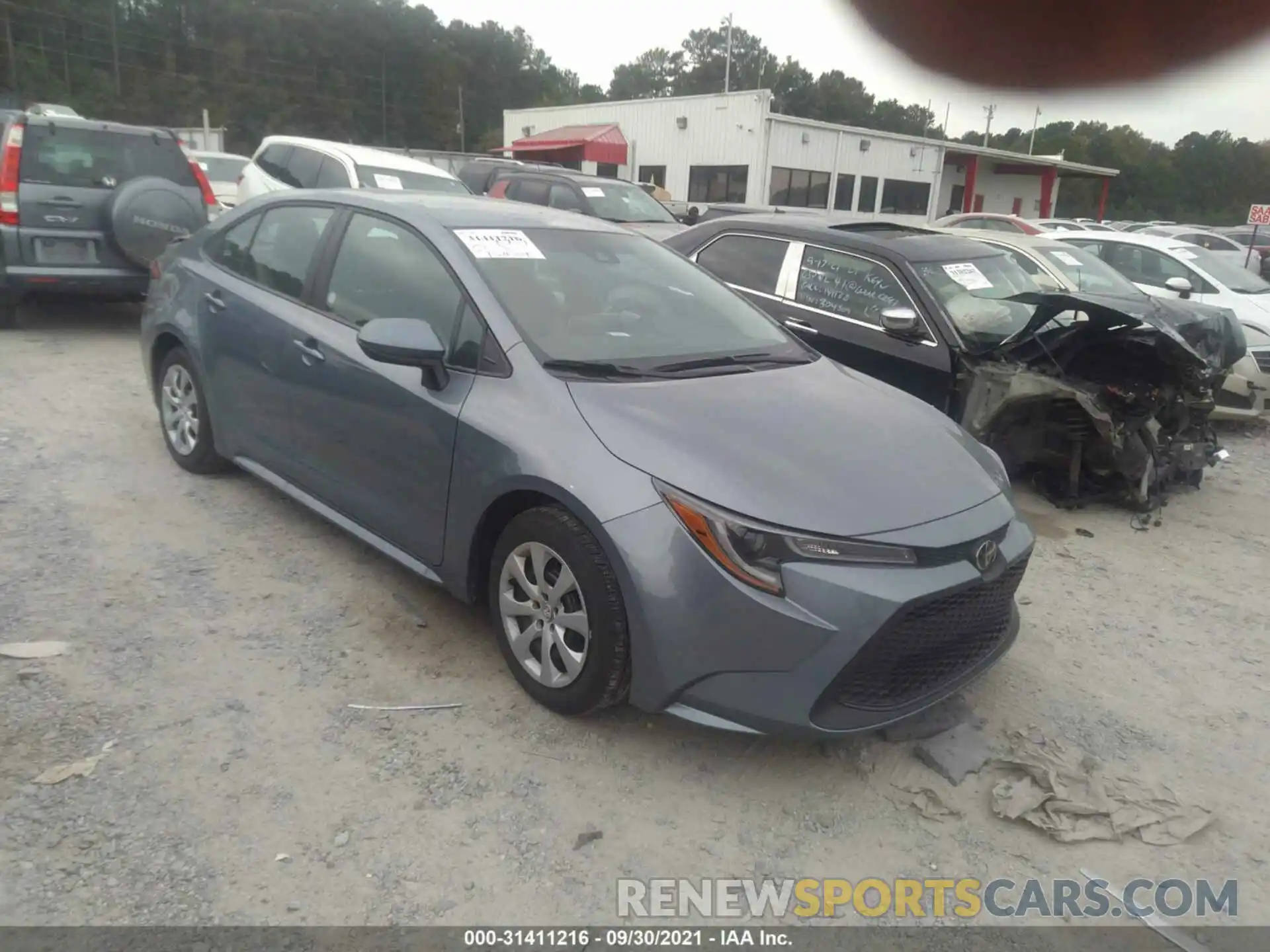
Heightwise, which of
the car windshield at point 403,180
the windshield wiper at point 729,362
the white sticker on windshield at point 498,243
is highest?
the car windshield at point 403,180

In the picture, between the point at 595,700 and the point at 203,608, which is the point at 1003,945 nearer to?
the point at 595,700

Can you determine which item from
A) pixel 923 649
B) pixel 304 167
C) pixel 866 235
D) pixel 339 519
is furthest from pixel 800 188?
pixel 923 649

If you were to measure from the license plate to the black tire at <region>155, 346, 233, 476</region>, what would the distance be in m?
3.57

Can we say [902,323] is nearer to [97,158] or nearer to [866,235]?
[866,235]

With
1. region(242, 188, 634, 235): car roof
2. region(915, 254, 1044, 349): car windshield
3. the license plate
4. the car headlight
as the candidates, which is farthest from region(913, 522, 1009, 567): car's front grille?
the license plate

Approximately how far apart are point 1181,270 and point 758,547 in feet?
30.4

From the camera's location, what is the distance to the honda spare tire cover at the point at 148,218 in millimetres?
7703

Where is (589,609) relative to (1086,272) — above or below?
below

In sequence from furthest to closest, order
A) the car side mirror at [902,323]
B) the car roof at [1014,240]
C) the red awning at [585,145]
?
the red awning at [585,145] < the car roof at [1014,240] < the car side mirror at [902,323]

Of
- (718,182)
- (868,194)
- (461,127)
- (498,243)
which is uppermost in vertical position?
(461,127)

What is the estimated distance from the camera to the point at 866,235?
20.6ft

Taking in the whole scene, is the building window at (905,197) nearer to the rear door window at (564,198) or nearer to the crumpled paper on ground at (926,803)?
the rear door window at (564,198)

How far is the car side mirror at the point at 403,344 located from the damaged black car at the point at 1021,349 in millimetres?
3142

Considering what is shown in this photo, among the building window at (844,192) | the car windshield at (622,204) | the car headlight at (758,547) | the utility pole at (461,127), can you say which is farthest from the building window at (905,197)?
the car headlight at (758,547)
